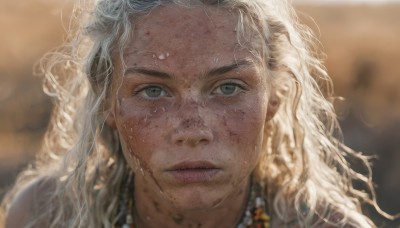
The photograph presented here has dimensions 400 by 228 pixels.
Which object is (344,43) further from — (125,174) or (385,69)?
(125,174)

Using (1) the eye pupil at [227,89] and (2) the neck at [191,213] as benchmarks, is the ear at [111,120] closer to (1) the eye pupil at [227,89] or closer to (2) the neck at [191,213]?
(2) the neck at [191,213]

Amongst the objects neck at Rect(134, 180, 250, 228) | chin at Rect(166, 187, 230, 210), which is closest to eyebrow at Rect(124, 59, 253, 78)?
chin at Rect(166, 187, 230, 210)

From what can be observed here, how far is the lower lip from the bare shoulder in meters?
1.07

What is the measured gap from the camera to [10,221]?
4059 millimetres

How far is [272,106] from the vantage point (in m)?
3.52

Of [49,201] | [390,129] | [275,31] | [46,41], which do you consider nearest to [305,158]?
[275,31]

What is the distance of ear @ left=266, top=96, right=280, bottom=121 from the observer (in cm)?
351

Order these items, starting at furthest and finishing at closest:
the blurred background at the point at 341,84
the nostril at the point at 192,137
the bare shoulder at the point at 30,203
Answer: the blurred background at the point at 341,84 → the bare shoulder at the point at 30,203 → the nostril at the point at 192,137

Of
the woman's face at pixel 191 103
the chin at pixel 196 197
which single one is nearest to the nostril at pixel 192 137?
the woman's face at pixel 191 103

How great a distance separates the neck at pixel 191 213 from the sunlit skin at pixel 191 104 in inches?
10.6

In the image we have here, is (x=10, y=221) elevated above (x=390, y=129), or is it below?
above

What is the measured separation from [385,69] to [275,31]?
6.60 m

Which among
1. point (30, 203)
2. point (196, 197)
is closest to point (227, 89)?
point (196, 197)

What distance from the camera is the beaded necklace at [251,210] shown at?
3662mm
